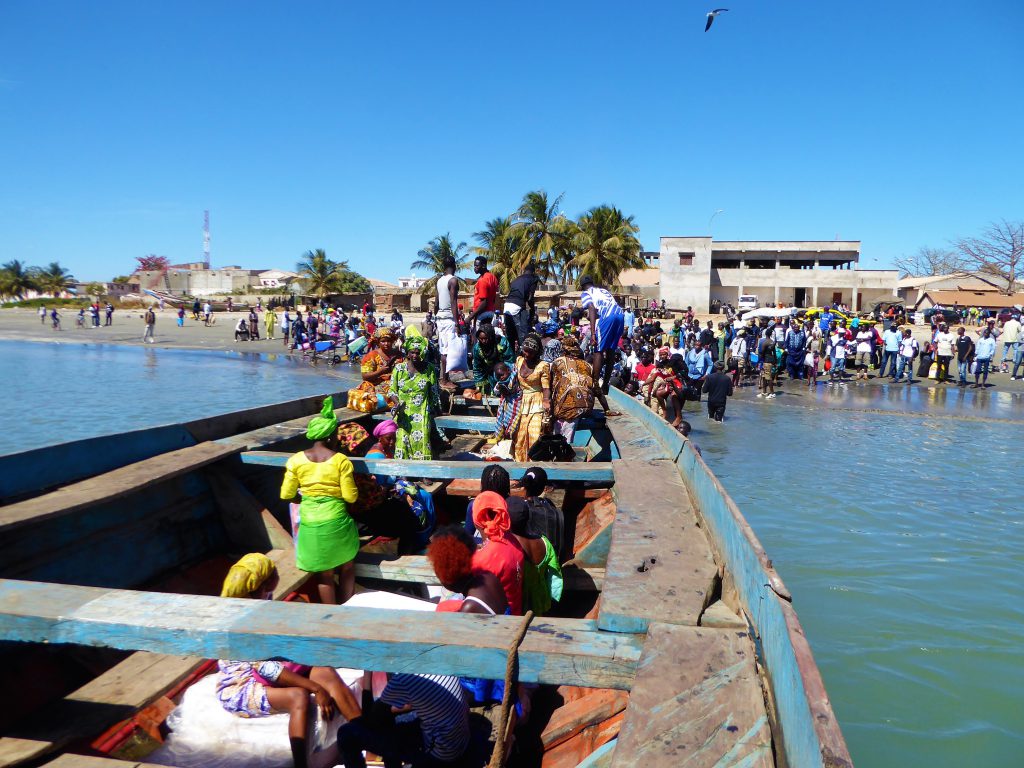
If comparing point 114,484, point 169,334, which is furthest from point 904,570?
point 169,334

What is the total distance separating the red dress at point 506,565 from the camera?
3.19 meters

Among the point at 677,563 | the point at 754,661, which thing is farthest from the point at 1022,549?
the point at 754,661

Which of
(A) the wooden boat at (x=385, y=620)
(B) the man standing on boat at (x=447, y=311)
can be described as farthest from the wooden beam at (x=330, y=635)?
(B) the man standing on boat at (x=447, y=311)

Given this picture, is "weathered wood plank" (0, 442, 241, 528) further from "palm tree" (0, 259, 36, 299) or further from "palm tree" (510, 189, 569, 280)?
"palm tree" (0, 259, 36, 299)

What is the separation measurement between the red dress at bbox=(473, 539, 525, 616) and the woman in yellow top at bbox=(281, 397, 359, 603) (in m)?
1.03

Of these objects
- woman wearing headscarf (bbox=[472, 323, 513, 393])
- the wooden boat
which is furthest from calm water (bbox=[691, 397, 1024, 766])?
woman wearing headscarf (bbox=[472, 323, 513, 393])

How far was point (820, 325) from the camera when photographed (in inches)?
981

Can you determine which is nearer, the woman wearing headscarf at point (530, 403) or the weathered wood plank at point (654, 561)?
the weathered wood plank at point (654, 561)

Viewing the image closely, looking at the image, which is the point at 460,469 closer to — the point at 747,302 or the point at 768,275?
the point at 747,302

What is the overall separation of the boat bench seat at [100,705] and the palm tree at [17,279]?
92.1m

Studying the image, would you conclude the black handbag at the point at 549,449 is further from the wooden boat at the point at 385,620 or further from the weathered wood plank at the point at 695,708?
the weathered wood plank at the point at 695,708

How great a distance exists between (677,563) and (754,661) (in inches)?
30.0

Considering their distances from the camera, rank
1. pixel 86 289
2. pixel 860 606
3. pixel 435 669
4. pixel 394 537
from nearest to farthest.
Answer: pixel 435 669 → pixel 394 537 → pixel 860 606 → pixel 86 289

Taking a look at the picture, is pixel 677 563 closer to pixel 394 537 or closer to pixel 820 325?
pixel 394 537
